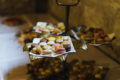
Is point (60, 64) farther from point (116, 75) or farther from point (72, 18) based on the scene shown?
point (72, 18)

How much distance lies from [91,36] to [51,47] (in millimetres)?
306

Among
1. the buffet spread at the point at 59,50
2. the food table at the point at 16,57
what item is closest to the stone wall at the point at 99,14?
the food table at the point at 16,57

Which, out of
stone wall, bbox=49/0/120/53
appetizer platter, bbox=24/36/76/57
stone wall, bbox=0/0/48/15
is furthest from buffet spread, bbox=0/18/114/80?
stone wall, bbox=0/0/48/15

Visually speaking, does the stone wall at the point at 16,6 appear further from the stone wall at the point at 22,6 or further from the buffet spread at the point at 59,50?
the buffet spread at the point at 59,50

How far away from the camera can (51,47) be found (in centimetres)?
95

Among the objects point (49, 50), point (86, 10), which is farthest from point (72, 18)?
point (49, 50)

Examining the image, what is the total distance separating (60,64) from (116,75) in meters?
0.47

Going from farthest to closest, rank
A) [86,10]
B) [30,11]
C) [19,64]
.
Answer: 1. [30,11]
2. [86,10]
3. [19,64]

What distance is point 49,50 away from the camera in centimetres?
91

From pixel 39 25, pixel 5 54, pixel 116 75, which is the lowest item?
pixel 116 75

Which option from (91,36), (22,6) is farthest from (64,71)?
(22,6)

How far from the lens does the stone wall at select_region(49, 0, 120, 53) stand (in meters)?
1.42

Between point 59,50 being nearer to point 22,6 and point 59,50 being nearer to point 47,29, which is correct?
point 47,29

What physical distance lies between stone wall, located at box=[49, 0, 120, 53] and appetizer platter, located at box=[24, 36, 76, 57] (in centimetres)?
59
